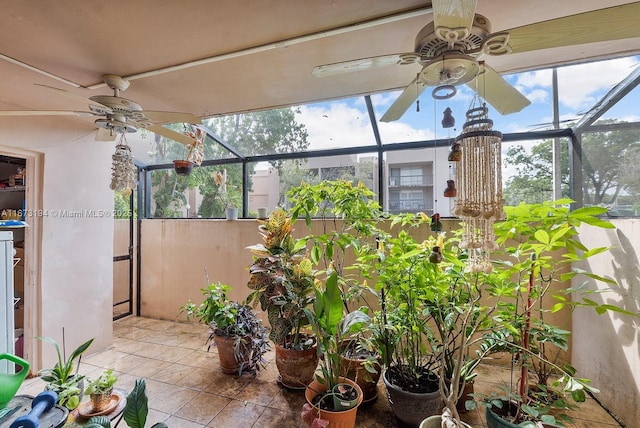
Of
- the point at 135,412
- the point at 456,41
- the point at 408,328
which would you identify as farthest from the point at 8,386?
the point at 456,41

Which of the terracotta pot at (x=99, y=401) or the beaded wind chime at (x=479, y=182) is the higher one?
the beaded wind chime at (x=479, y=182)

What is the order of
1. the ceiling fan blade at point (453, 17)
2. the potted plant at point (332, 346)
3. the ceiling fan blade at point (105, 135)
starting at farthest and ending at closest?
the ceiling fan blade at point (105, 135) < the potted plant at point (332, 346) < the ceiling fan blade at point (453, 17)

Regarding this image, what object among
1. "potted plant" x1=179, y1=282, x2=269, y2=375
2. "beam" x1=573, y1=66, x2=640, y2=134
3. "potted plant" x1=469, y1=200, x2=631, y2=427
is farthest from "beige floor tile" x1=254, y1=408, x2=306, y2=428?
"beam" x1=573, y1=66, x2=640, y2=134

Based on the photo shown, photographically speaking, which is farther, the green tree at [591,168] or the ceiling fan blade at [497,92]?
the green tree at [591,168]

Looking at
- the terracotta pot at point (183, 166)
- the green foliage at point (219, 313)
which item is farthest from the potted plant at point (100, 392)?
the terracotta pot at point (183, 166)

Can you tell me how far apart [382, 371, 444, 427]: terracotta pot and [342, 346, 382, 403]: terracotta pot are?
0.24 metres

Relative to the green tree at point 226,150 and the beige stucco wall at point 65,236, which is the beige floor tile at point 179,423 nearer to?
the beige stucco wall at point 65,236

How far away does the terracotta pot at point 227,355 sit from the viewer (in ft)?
7.66

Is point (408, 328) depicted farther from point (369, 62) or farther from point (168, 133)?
point (168, 133)

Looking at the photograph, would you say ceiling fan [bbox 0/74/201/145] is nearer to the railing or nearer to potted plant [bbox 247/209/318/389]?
potted plant [bbox 247/209/318/389]

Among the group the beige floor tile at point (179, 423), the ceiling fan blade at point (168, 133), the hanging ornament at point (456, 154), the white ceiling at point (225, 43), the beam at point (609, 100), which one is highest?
the white ceiling at point (225, 43)

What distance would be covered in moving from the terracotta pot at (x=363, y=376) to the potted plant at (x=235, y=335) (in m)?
0.79

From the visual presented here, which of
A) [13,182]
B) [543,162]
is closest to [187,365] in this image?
[13,182]

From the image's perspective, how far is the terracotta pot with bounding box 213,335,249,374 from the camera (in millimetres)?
2334
